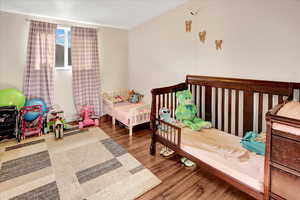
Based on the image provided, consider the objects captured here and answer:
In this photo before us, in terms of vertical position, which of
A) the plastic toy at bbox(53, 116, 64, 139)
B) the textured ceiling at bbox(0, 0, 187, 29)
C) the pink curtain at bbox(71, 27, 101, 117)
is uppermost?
the textured ceiling at bbox(0, 0, 187, 29)

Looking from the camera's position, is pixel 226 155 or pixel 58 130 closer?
pixel 226 155

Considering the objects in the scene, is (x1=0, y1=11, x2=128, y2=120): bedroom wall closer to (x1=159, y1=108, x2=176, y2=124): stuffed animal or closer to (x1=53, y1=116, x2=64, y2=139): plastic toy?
(x1=53, y1=116, x2=64, y2=139): plastic toy

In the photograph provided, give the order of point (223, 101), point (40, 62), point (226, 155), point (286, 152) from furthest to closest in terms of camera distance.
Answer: point (40, 62)
point (223, 101)
point (226, 155)
point (286, 152)

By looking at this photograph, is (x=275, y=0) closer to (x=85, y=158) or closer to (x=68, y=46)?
(x=85, y=158)

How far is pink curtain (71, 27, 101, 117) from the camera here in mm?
3443

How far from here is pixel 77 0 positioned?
2.46 m

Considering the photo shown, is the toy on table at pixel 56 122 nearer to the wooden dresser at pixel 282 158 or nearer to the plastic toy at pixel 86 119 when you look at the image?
the plastic toy at pixel 86 119

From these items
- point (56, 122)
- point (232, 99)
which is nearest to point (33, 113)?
point (56, 122)

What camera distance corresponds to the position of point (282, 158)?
3.67 ft

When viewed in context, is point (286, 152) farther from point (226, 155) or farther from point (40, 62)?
point (40, 62)

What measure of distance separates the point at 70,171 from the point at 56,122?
1.19 meters

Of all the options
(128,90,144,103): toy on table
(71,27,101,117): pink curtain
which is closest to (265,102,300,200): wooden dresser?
(128,90,144,103): toy on table

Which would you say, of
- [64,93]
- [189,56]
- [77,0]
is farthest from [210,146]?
[64,93]

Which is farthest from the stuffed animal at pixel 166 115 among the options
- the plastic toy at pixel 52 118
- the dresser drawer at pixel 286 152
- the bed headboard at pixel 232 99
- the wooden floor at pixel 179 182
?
the plastic toy at pixel 52 118
